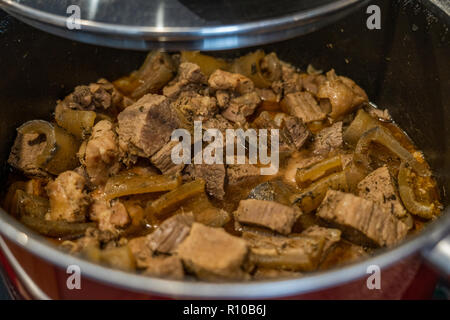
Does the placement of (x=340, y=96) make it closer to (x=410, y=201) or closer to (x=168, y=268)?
(x=410, y=201)

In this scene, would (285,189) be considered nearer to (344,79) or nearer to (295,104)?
(295,104)

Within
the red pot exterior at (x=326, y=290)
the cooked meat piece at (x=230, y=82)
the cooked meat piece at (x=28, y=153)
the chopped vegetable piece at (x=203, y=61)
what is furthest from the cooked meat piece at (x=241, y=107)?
the red pot exterior at (x=326, y=290)

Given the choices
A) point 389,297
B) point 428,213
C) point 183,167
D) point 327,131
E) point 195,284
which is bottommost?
point 389,297

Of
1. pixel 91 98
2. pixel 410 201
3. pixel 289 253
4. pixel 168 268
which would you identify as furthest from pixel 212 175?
pixel 410 201

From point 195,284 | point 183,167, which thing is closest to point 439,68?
point 183,167

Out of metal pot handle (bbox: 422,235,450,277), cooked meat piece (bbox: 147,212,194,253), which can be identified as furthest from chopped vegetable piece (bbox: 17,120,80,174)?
metal pot handle (bbox: 422,235,450,277)

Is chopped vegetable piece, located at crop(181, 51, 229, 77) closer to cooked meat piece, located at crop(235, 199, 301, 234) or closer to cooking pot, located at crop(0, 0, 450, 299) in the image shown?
cooking pot, located at crop(0, 0, 450, 299)

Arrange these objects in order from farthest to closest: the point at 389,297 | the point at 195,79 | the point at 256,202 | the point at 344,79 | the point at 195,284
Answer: the point at 344,79 < the point at 195,79 < the point at 256,202 < the point at 389,297 < the point at 195,284
